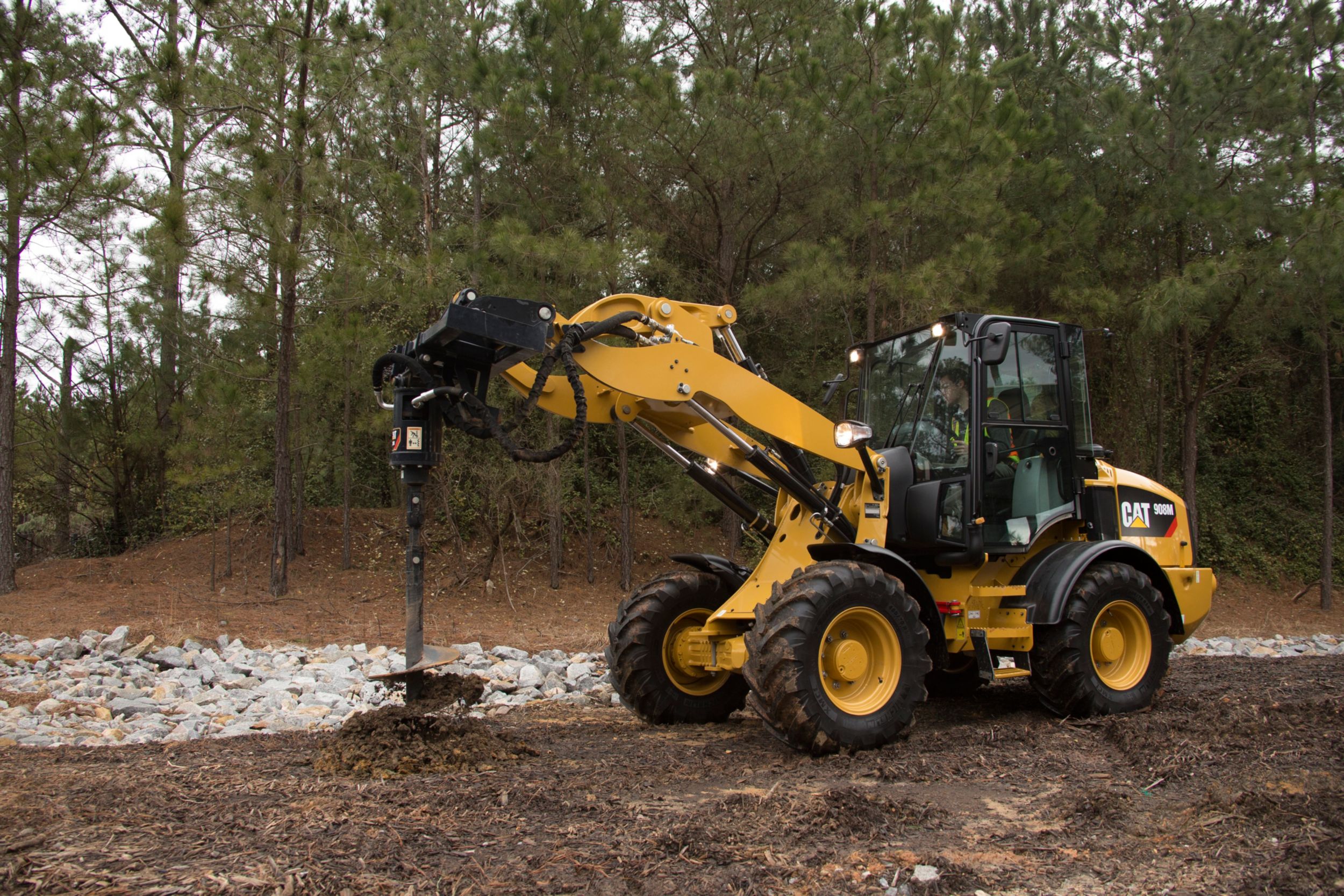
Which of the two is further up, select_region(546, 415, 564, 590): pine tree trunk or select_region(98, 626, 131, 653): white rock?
select_region(546, 415, 564, 590): pine tree trunk

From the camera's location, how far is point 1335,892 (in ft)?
9.89

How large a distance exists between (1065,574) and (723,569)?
7.28 ft

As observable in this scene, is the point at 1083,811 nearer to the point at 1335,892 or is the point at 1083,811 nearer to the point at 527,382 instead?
the point at 1335,892

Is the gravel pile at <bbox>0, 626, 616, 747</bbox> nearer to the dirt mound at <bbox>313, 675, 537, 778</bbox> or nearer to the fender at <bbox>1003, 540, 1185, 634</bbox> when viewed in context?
the dirt mound at <bbox>313, 675, 537, 778</bbox>

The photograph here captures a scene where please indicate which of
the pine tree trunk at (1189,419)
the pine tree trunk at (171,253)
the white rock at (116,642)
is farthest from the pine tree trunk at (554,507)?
the pine tree trunk at (1189,419)

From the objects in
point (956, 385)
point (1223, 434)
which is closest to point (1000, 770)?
point (956, 385)

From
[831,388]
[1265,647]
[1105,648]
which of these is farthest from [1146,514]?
[1265,647]

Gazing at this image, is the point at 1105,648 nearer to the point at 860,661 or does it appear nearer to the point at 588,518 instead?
the point at 860,661

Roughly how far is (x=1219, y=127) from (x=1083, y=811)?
50.7 feet

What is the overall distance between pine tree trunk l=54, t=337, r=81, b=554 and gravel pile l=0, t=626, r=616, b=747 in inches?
297

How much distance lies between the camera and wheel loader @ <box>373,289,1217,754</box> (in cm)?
493

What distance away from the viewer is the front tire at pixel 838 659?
4.82 m

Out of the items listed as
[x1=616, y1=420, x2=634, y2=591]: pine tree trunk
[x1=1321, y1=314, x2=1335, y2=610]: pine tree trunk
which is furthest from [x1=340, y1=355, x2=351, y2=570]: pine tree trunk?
[x1=1321, y1=314, x2=1335, y2=610]: pine tree trunk

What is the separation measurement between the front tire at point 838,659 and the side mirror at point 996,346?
1535 millimetres
